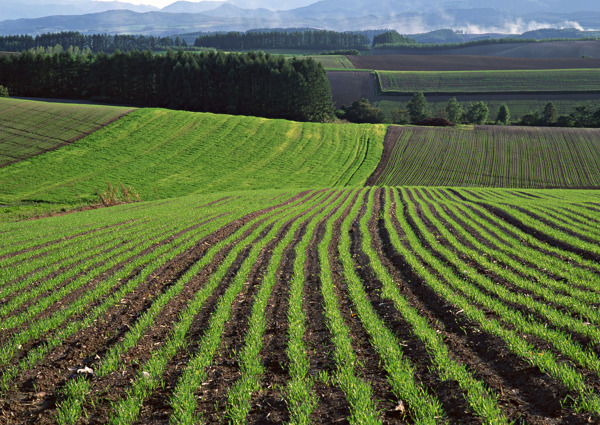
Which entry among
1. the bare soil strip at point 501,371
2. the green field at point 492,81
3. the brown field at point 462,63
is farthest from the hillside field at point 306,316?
the brown field at point 462,63

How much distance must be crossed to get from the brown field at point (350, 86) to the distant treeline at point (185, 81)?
29.2m

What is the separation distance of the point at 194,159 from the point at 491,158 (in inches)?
1912

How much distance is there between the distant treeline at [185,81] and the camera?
→ 101812 mm

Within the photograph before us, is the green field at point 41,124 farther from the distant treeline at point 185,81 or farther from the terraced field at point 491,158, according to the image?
the terraced field at point 491,158

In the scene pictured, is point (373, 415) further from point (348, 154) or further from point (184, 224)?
point (348, 154)

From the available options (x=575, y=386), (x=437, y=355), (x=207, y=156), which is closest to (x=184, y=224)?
(x=437, y=355)

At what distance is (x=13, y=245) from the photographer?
21.3 metres

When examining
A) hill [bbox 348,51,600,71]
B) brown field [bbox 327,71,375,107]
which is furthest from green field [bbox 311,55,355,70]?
brown field [bbox 327,71,375,107]

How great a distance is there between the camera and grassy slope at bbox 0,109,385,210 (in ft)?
168

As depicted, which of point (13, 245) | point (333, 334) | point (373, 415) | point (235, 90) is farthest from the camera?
point (235, 90)

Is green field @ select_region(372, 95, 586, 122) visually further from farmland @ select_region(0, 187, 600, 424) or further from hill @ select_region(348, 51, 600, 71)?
farmland @ select_region(0, 187, 600, 424)

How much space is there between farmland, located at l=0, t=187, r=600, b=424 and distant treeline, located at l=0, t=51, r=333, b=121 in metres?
85.0

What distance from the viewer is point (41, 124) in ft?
233

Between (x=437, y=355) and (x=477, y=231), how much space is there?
15.3 meters
